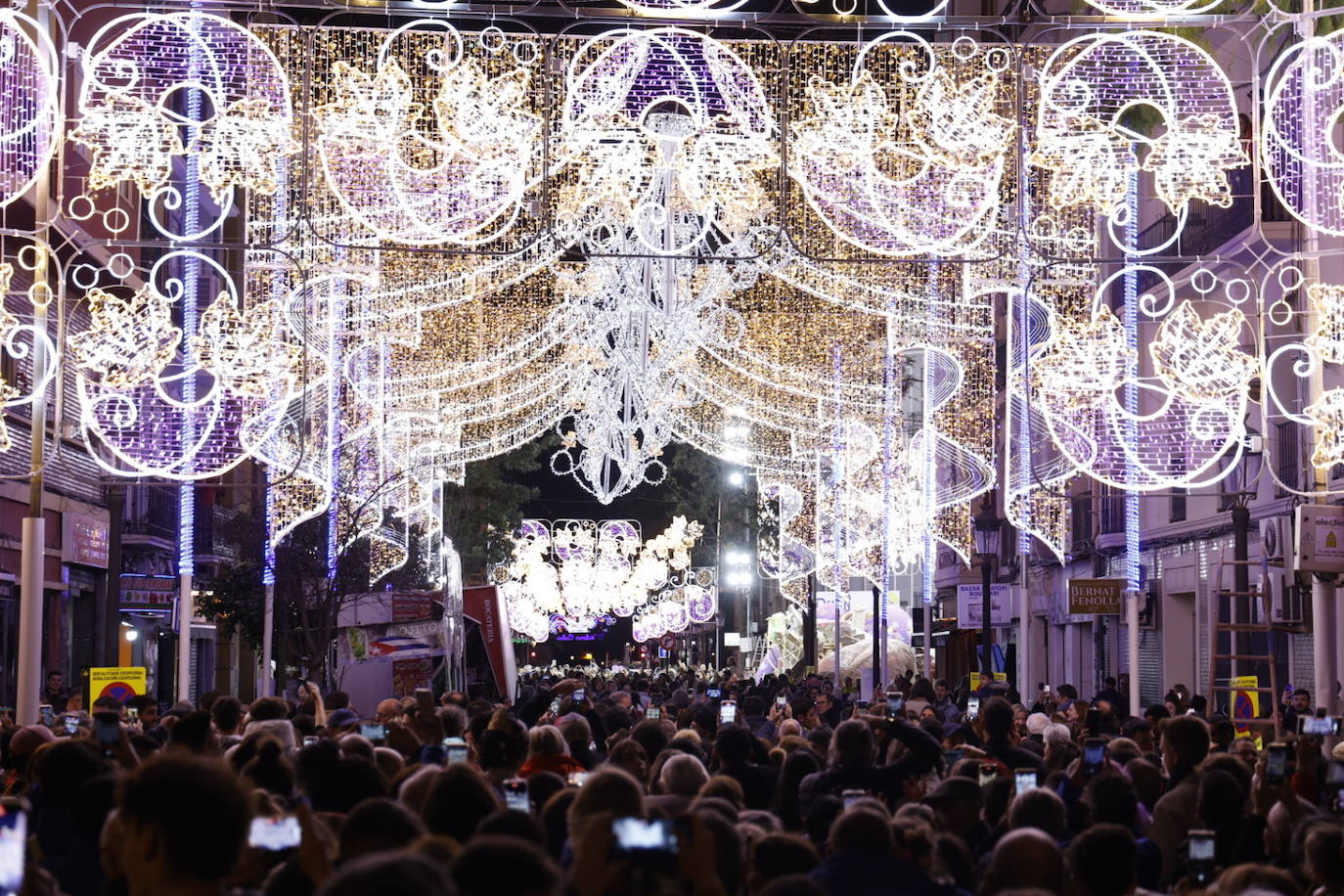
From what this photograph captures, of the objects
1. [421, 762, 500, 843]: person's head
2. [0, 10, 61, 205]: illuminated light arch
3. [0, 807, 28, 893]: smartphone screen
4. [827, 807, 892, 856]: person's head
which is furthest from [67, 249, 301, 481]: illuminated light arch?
[0, 807, 28, 893]: smartphone screen

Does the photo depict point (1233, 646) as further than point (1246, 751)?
Yes

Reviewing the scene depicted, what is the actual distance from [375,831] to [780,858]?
1255 millimetres

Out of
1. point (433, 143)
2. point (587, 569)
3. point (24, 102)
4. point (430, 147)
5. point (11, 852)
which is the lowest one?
point (11, 852)

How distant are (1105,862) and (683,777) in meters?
3.18

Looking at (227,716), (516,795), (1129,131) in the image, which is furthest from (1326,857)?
(1129,131)

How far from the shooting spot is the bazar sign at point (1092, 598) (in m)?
24.4

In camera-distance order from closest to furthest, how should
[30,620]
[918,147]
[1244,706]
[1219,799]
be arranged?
[1219,799] → [30,620] → [918,147] → [1244,706]

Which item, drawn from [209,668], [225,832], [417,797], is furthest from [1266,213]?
[209,668]

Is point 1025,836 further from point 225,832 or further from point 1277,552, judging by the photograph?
point 1277,552

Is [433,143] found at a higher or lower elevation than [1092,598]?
higher

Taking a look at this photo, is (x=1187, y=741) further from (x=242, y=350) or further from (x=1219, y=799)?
(x=242, y=350)

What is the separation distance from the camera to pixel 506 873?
4.29 m

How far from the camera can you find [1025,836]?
6.29 metres

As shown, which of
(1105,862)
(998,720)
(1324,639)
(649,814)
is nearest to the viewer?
(649,814)
